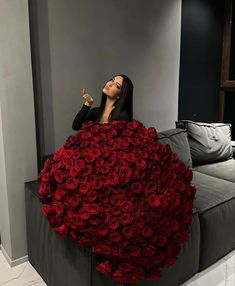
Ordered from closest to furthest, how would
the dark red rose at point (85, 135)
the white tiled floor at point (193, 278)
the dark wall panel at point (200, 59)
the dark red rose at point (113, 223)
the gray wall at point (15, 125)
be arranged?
the dark red rose at point (113, 223)
the dark red rose at point (85, 135)
the gray wall at point (15, 125)
the white tiled floor at point (193, 278)
the dark wall panel at point (200, 59)

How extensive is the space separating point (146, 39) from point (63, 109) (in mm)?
1030

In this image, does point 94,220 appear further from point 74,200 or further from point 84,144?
point 84,144

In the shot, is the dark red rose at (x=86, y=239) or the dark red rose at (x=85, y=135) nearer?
the dark red rose at (x=86, y=239)

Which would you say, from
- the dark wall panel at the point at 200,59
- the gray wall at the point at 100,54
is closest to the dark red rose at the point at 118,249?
the gray wall at the point at 100,54

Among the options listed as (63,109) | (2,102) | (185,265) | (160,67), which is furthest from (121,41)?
(185,265)

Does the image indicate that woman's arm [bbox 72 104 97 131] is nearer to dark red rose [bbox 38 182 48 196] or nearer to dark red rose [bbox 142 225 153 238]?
dark red rose [bbox 38 182 48 196]

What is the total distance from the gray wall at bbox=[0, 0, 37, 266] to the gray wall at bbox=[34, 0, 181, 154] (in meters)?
0.29

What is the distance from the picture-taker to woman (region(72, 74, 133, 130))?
2000 mm

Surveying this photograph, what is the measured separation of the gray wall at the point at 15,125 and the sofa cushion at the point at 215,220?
1105 mm

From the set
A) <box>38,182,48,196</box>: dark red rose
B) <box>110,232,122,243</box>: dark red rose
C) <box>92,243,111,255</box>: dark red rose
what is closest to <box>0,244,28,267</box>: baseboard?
<box>38,182,48,196</box>: dark red rose

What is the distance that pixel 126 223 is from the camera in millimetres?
1266

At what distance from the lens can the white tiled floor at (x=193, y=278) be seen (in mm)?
1862

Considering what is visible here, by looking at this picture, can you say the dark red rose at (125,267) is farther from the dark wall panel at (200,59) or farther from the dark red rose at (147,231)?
the dark wall panel at (200,59)

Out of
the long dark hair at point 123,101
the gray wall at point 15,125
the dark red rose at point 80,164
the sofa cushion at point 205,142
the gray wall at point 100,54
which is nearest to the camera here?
the dark red rose at point 80,164
